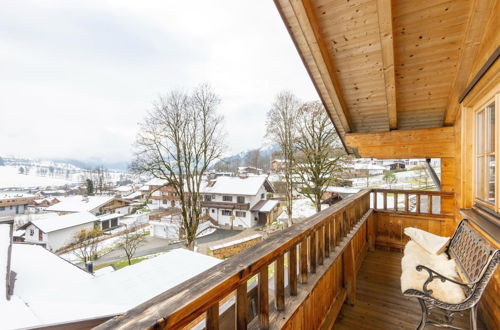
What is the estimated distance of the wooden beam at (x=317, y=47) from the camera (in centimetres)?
213

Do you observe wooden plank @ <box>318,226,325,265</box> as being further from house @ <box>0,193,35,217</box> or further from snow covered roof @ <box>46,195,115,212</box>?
house @ <box>0,193,35,217</box>

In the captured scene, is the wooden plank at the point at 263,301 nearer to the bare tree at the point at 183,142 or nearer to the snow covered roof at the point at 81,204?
the bare tree at the point at 183,142

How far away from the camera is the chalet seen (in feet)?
3.59

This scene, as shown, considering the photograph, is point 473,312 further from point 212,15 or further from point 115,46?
point 115,46

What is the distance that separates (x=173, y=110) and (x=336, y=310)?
9708 millimetres

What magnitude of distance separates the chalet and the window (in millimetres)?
20

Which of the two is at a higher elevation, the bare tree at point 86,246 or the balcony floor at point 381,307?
the balcony floor at point 381,307

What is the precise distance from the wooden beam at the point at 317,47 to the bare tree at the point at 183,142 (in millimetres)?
7802

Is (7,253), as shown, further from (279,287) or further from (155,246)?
(155,246)

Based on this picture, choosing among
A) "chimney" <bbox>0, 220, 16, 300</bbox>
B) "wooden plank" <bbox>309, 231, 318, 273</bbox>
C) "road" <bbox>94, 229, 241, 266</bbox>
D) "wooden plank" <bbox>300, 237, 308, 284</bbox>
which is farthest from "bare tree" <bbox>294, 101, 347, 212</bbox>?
"chimney" <bbox>0, 220, 16, 300</bbox>

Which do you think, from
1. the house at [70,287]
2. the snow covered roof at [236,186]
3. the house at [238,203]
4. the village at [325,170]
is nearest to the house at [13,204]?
the village at [325,170]

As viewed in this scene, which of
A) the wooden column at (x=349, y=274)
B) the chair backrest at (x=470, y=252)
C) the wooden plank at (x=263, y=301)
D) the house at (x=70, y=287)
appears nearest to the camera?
the wooden plank at (x=263, y=301)

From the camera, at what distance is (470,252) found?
200 centimetres

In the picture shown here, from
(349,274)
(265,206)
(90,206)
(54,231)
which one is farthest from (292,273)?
(90,206)
